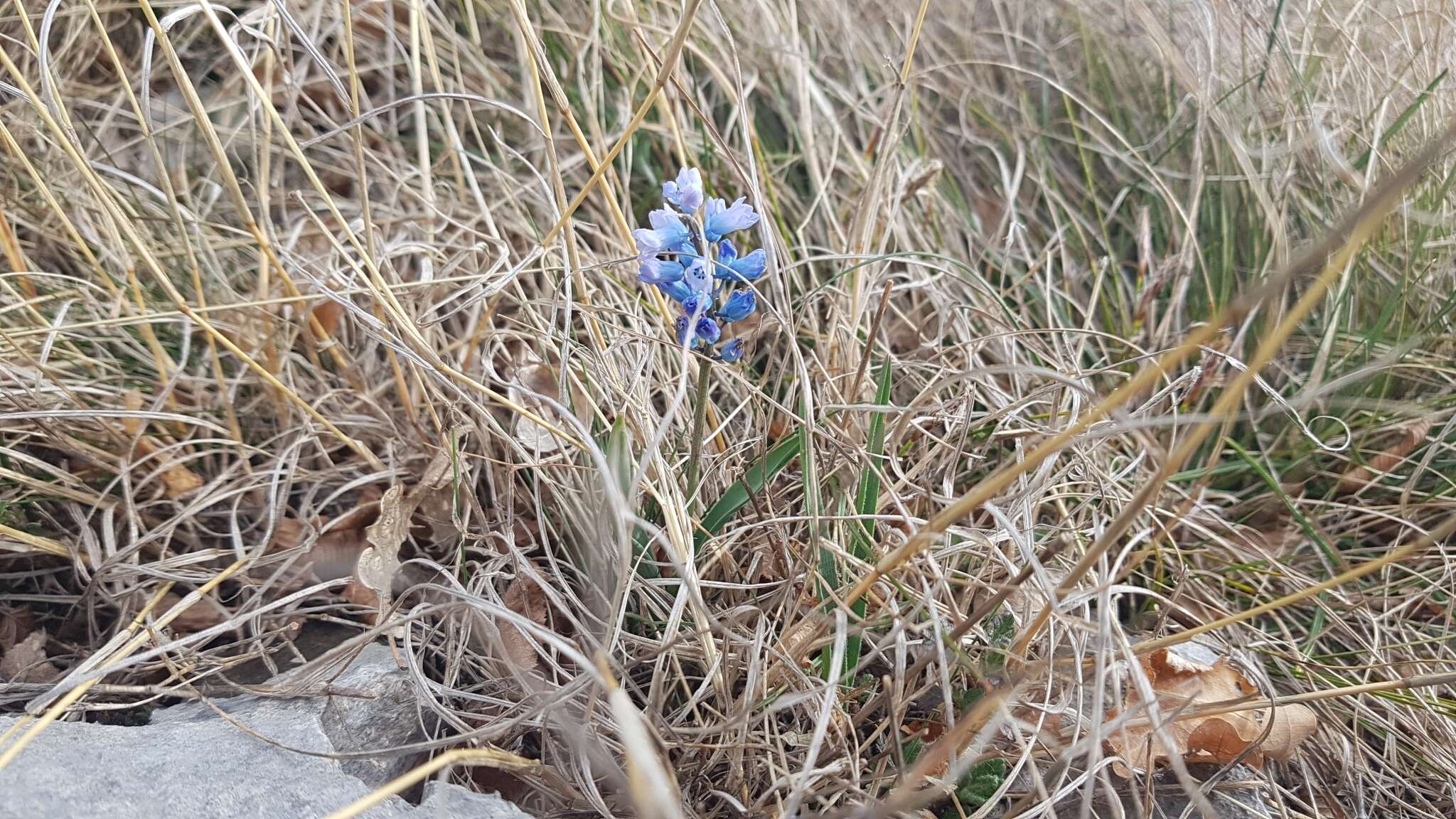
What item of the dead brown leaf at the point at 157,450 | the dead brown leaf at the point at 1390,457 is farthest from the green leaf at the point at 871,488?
the dead brown leaf at the point at 157,450

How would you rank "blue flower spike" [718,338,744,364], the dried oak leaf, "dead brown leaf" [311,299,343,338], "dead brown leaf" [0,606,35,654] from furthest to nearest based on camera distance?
"dead brown leaf" [311,299,343,338] → "dead brown leaf" [0,606,35,654] → the dried oak leaf → "blue flower spike" [718,338,744,364]

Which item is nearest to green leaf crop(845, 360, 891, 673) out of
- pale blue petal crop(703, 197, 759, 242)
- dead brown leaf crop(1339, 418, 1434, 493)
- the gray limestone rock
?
pale blue petal crop(703, 197, 759, 242)

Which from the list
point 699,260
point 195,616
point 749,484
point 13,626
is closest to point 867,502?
point 749,484

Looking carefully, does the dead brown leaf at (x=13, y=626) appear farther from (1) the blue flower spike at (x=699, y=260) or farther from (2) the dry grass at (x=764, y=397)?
(1) the blue flower spike at (x=699, y=260)

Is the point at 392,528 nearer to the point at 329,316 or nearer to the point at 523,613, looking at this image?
the point at 523,613

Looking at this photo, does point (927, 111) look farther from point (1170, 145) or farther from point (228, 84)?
point (228, 84)

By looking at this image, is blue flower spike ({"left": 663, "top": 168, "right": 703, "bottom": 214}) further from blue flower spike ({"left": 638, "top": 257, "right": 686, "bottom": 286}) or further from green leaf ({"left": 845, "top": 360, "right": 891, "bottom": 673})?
green leaf ({"left": 845, "top": 360, "right": 891, "bottom": 673})
